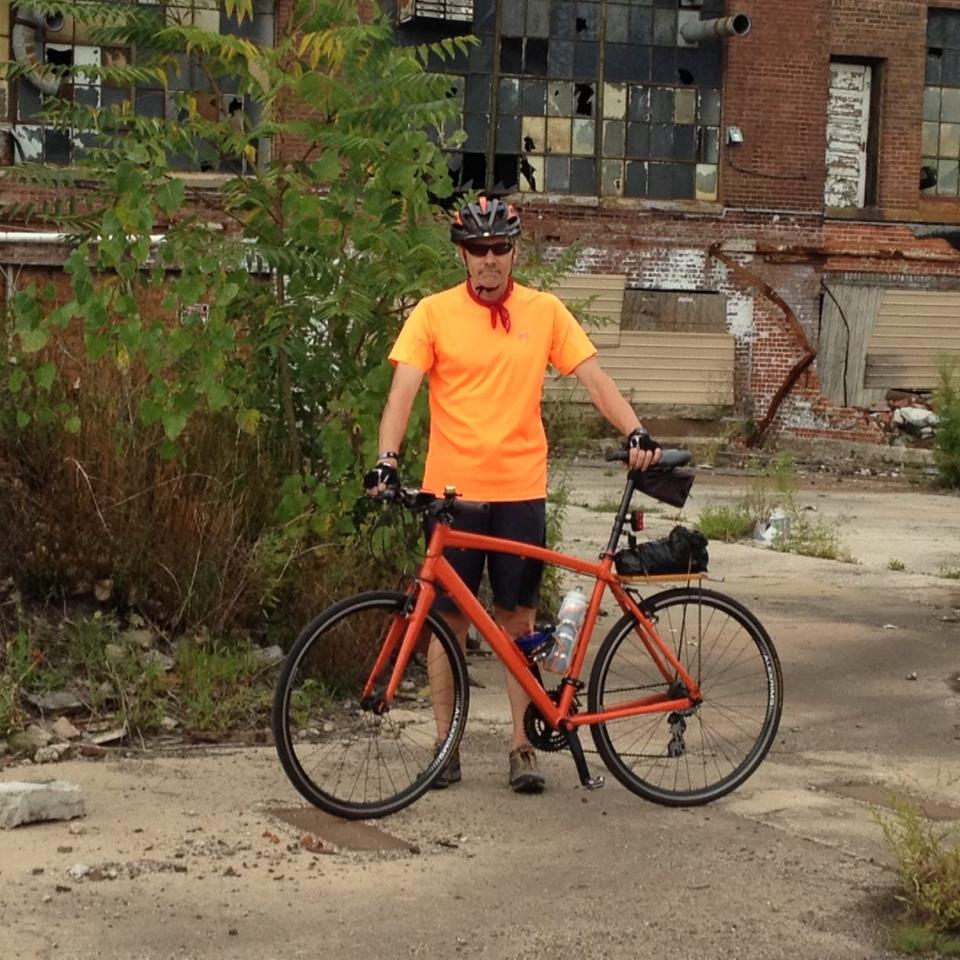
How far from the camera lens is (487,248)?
269 inches

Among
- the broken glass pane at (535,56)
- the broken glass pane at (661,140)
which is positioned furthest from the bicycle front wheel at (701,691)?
the broken glass pane at (661,140)

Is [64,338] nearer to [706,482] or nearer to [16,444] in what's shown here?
[16,444]

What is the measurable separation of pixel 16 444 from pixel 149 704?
1504 mm

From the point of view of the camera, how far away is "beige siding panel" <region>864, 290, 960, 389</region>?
104 feet

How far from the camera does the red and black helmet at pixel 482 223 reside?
679cm

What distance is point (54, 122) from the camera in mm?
8805

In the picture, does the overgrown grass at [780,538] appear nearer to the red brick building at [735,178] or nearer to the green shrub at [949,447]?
the green shrub at [949,447]

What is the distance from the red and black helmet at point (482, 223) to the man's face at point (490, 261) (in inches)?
0.9

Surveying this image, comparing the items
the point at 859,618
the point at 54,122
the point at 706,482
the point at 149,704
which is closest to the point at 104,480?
the point at 149,704

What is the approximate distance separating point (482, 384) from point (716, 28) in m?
24.7

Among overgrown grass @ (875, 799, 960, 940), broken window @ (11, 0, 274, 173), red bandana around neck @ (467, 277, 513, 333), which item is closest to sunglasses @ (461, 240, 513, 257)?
red bandana around neck @ (467, 277, 513, 333)

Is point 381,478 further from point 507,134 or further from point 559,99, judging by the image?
point 559,99

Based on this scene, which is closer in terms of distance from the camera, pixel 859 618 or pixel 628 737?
pixel 628 737

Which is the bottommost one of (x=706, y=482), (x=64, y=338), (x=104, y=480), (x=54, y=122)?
(x=706, y=482)
